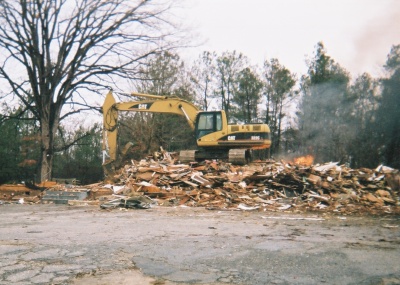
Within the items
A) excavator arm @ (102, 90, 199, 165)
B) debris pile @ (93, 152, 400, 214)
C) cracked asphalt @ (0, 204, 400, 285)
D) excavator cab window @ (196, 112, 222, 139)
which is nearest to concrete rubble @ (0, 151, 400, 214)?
debris pile @ (93, 152, 400, 214)

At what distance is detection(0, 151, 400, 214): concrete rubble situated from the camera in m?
9.89

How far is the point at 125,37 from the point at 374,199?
14.7m

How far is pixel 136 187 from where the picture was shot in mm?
12000

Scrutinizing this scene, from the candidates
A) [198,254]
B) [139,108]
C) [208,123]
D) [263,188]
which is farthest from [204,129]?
[198,254]

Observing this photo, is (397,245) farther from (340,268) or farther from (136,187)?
(136,187)

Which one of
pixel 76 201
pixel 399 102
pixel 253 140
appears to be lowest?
pixel 76 201

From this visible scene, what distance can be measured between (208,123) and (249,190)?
5.18 metres

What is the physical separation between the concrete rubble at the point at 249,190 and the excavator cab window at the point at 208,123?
2369mm

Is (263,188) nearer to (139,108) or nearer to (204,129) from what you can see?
(204,129)

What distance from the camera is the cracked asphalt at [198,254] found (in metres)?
3.10

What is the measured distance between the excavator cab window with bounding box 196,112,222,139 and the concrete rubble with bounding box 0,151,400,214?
2.37 meters

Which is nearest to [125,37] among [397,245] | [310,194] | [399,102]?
[310,194]

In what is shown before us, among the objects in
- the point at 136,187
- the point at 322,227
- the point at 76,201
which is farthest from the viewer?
the point at 136,187

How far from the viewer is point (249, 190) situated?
11.3 meters
